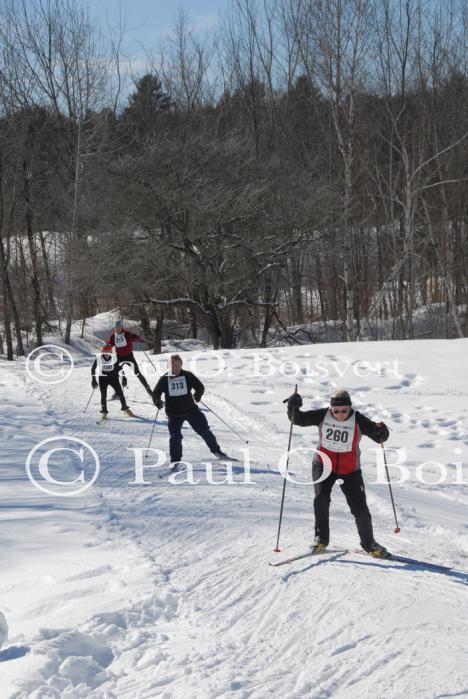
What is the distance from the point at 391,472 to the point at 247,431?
2.95 m

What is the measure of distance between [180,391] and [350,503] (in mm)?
3659

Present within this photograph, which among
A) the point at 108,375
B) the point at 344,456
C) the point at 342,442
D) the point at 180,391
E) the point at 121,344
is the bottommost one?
the point at 344,456

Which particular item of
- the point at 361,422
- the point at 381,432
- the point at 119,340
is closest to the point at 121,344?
the point at 119,340

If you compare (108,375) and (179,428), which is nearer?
(179,428)

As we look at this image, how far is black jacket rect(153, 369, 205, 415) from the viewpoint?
9.13 m

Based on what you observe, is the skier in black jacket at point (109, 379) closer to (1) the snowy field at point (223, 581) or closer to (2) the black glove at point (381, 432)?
(1) the snowy field at point (223, 581)

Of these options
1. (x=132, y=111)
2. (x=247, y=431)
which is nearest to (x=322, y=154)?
(x=132, y=111)

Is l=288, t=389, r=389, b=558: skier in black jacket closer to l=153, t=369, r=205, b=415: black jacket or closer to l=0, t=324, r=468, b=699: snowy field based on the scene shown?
l=0, t=324, r=468, b=699: snowy field

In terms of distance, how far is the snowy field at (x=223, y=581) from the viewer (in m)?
3.98

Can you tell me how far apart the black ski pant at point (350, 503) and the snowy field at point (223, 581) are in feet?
0.75

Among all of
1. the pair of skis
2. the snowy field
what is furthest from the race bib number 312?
the pair of skis

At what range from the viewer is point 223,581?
5457mm

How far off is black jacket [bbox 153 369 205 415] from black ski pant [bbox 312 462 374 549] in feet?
10.8

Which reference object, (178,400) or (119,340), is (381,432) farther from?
(119,340)
